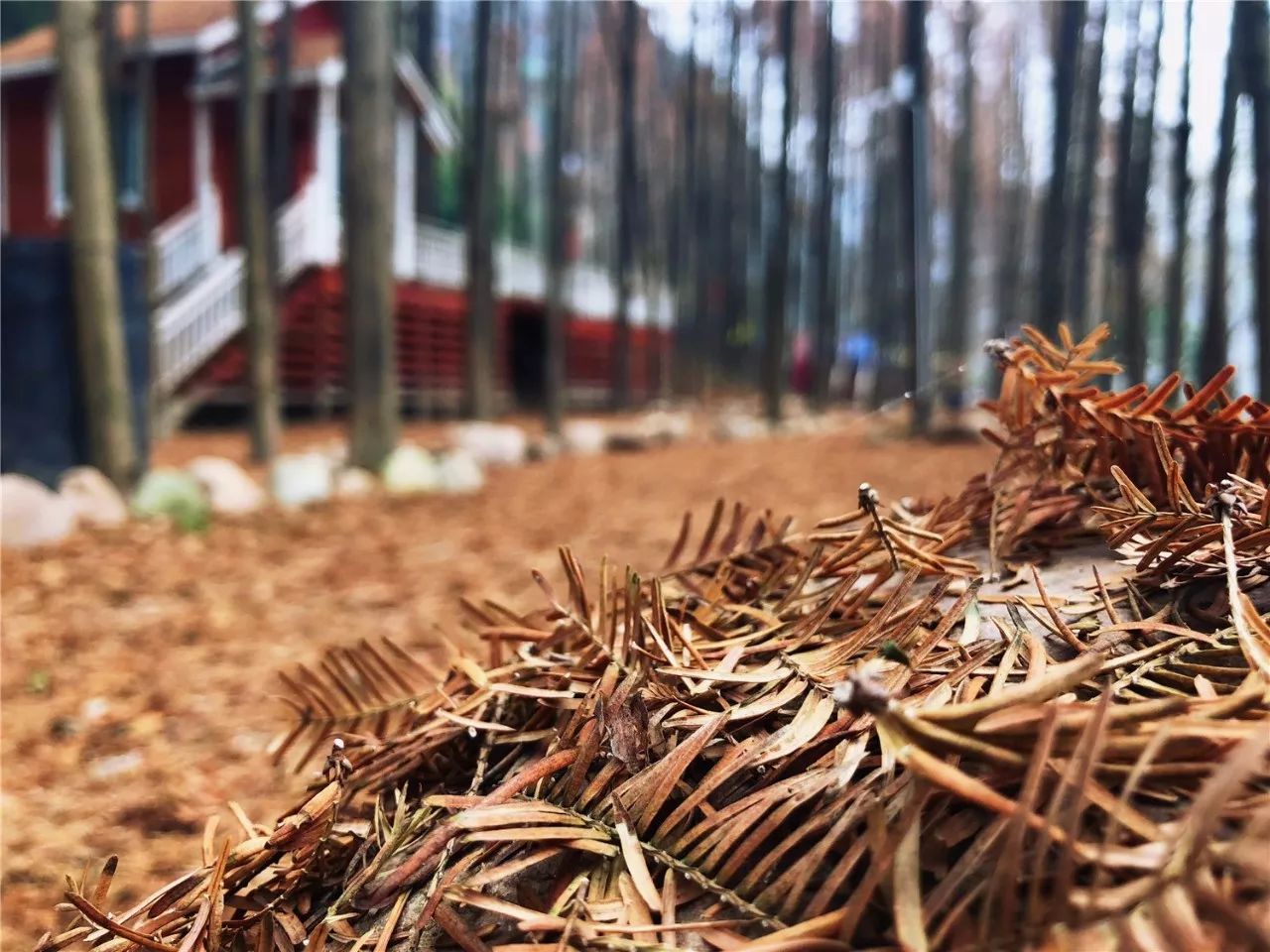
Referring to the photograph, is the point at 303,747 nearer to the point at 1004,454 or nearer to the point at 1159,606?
the point at 1004,454

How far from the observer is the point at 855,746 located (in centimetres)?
43

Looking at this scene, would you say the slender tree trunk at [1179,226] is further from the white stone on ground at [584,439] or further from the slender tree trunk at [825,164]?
the slender tree trunk at [825,164]

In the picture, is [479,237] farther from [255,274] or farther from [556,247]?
[255,274]

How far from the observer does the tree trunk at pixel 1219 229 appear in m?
4.28

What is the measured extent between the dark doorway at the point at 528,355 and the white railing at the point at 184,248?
24.1 ft

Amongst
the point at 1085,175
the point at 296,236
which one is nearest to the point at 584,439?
the point at 296,236

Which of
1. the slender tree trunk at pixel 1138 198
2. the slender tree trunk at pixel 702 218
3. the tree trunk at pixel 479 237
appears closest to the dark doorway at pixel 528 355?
the slender tree trunk at pixel 702 218

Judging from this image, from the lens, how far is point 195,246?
12320 mm

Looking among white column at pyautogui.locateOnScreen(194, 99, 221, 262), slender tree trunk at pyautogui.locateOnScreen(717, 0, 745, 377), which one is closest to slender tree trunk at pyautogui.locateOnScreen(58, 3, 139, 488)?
white column at pyautogui.locateOnScreen(194, 99, 221, 262)

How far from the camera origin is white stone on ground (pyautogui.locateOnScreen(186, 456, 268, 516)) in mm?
4754

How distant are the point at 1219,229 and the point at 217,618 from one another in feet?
19.5

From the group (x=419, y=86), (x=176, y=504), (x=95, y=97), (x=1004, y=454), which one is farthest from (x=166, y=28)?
(x=1004, y=454)

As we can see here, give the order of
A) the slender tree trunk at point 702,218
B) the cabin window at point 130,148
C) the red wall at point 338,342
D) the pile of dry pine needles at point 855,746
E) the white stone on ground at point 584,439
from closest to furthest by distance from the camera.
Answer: the pile of dry pine needles at point 855,746, the white stone on ground at point 584,439, the red wall at point 338,342, the cabin window at point 130,148, the slender tree trunk at point 702,218

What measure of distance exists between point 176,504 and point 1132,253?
8.10 meters
